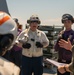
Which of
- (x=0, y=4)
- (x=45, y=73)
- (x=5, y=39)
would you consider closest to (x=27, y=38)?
(x=45, y=73)

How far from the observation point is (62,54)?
4.43 meters

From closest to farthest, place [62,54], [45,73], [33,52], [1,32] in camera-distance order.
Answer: [1,32]
[62,54]
[33,52]
[45,73]

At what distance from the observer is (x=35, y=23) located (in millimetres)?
4938

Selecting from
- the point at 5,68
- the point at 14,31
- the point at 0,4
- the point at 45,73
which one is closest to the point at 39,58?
the point at 45,73

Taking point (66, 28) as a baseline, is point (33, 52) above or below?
below

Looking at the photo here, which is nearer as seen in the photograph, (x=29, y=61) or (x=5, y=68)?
(x=5, y=68)

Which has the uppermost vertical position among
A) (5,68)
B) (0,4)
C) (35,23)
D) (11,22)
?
(11,22)

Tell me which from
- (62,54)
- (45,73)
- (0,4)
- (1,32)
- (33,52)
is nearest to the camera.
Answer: (1,32)

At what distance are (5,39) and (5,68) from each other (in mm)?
283

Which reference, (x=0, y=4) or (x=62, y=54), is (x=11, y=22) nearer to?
(x=62, y=54)

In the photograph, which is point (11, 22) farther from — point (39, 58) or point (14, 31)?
point (39, 58)

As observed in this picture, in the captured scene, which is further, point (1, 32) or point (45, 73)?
point (45, 73)

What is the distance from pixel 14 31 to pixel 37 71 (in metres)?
3.46

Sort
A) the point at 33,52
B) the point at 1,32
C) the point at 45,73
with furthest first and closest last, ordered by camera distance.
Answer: the point at 45,73 < the point at 33,52 < the point at 1,32
